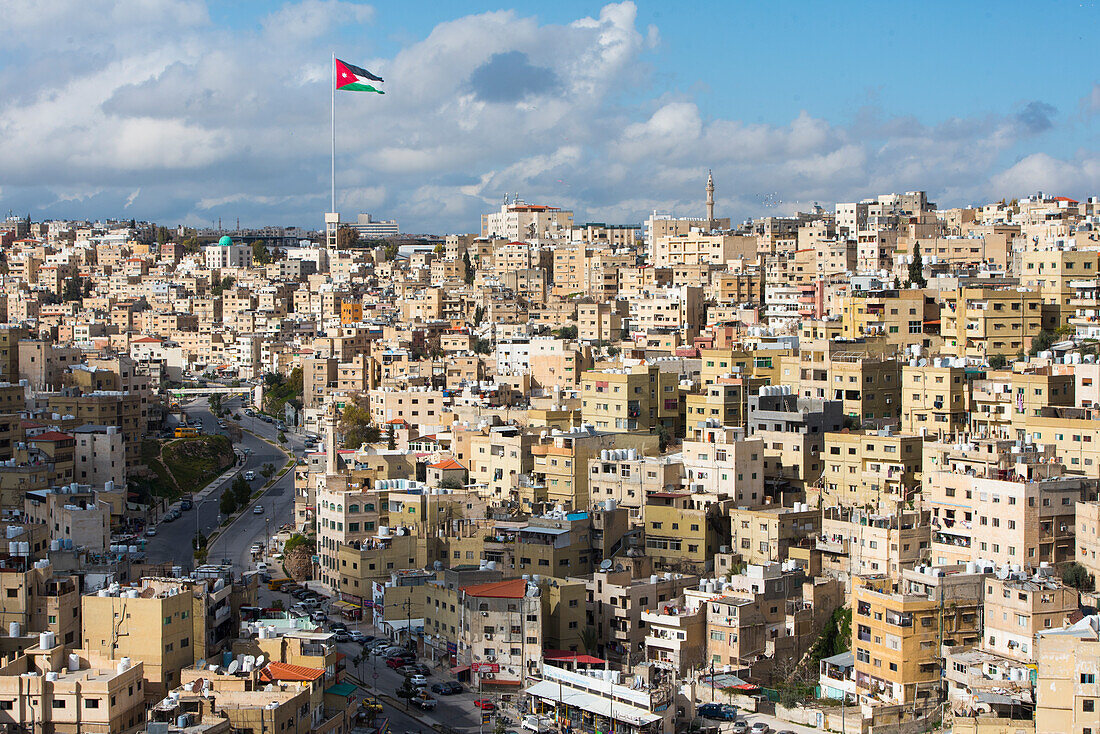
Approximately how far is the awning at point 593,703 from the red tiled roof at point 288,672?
12.4 ft

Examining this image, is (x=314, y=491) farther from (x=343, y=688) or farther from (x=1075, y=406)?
(x=1075, y=406)

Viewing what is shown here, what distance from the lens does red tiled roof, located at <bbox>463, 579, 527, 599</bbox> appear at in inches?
969

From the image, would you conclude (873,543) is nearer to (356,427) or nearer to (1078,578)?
(1078,578)

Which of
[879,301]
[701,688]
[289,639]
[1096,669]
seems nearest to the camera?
[1096,669]

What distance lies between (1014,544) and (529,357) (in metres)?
23.5

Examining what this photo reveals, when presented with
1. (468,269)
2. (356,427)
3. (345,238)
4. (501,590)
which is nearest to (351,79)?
(356,427)

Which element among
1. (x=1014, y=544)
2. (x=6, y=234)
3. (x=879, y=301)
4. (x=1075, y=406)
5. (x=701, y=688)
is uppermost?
(x=6, y=234)

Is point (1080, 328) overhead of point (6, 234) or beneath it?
beneath

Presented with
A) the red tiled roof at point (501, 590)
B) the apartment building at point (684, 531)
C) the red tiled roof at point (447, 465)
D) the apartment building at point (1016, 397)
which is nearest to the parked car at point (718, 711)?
the red tiled roof at point (501, 590)

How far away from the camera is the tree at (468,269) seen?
73.9 metres

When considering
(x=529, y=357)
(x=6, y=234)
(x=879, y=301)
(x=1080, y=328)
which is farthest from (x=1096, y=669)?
(x=6, y=234)

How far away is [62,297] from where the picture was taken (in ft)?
262

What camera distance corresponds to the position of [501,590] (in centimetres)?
2481

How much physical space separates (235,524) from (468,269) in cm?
4012
